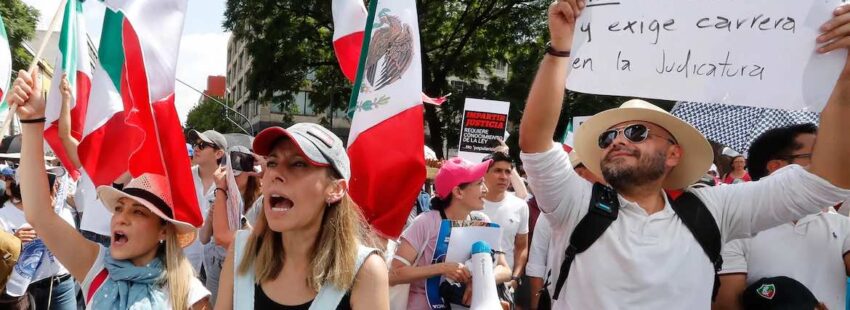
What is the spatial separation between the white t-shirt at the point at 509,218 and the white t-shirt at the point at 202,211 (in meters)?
2.00

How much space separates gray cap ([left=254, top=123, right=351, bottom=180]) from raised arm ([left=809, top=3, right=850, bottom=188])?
1.65 m

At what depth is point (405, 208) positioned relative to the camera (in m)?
3.42

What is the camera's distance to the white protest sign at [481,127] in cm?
902

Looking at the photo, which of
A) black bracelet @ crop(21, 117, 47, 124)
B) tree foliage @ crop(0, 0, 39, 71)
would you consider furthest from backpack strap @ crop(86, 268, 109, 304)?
tree foliage @ crop(0, 0, 39, 71)

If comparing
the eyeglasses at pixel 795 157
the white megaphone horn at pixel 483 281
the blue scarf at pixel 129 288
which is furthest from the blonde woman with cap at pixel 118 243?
the eyeglasses at pixel 795 157

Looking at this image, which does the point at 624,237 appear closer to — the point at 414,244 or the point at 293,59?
the point at 414,244

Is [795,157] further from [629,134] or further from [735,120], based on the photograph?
[735,120]

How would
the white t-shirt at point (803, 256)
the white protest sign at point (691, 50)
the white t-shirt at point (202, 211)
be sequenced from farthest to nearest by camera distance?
the white t-shirt at point (202, 211) → the white t-shirt at point (803, 256) → the white protest sign at point (691, 50)

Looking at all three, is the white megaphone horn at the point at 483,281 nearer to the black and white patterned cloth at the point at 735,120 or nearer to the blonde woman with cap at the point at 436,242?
the blonde woman with cap at the point at 436,242

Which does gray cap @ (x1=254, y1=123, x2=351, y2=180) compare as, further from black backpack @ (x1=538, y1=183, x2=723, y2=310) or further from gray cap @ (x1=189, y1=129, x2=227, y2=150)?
gray cap @ (x1=189, y1=129, x2=227, y2=150)

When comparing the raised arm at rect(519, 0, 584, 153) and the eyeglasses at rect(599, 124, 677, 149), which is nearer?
the raised arm at rect(519, 0, 584, 153)

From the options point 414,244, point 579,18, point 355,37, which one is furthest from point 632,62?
point 355,37

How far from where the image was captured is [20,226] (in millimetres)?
5191

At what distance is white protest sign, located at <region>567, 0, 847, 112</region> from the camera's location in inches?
93.2
